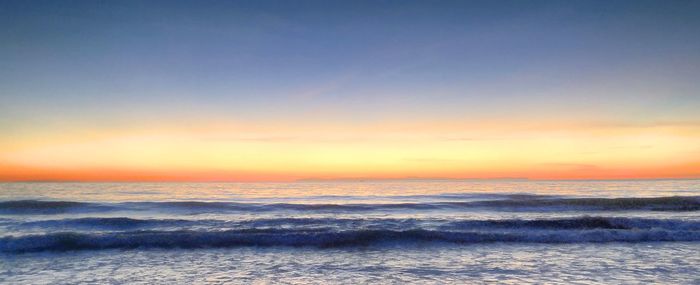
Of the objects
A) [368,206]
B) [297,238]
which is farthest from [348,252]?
[368,206]

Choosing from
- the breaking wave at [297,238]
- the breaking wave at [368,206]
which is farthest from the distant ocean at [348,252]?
the breaking wave at [368,206]

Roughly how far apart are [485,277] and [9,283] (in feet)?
31.1

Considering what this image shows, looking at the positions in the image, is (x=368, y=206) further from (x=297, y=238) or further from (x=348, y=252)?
(x=348, y=252)

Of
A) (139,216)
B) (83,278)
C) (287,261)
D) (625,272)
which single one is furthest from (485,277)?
(139,216)

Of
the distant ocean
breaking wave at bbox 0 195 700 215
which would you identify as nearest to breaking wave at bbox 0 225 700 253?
the distant ocean

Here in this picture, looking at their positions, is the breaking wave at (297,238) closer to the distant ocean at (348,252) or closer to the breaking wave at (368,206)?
Answer: the distant ocean at (348,252)

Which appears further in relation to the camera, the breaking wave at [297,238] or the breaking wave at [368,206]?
the breaking wave at [368,206]

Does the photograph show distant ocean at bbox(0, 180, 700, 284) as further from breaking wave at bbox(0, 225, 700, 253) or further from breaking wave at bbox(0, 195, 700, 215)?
breaking wave at bbox(0, 195, 700, 215)

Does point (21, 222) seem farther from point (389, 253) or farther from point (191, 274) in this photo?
point (389, 253)

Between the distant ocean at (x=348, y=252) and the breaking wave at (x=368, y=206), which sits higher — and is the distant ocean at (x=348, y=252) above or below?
below

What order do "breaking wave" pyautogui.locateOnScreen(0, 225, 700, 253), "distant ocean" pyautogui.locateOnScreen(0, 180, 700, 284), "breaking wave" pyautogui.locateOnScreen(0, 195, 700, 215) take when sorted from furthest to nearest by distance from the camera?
1. "breaking wave" pyautogui.locateOnScreen(0, 195, 700, 215)
2. "breaking wave" pyautogui.locateOnScreen(0, 225, 700, 253)
3. "distant ocean" pyautogui.locateOnScreen(0, 180, 700, 284)

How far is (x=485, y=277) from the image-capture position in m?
8.54

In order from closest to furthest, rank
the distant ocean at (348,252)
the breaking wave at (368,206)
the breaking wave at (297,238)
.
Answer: the distant ocean at (348,252) → the breaking wave at (297,238) → the breaking wave at (368,206)

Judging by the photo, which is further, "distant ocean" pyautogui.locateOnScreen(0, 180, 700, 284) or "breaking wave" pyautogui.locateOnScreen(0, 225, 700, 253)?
"breaking wave" pyautogui.locateOnScreen(0, 225, 700, 253)
